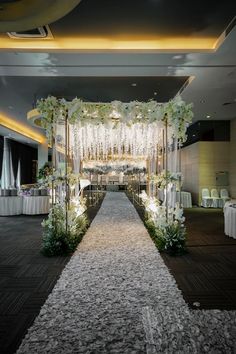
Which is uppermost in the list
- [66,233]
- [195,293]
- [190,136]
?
[190,136]

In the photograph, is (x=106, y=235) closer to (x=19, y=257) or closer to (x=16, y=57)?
(x=19, y=257)

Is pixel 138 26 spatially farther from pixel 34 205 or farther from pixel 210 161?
pixel 210 161

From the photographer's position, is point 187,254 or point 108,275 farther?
point 187,254

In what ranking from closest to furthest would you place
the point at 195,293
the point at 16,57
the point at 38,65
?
the point at 195,293 → the point at 16,57 → the point at 38,65

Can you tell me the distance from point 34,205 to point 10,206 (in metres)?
0.73

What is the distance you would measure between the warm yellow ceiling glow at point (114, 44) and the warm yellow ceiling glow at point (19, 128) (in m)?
6.70

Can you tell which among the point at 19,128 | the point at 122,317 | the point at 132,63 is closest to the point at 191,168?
the point at 132,63

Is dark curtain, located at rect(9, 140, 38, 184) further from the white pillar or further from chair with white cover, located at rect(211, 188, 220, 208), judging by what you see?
chair with white cover, located at rect(211, 188, 220, 208)

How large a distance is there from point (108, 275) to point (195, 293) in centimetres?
103

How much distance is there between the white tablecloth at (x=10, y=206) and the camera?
315 inches

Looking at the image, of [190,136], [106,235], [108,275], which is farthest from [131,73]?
[190,136]

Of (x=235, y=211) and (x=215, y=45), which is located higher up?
(x=215, y=45)

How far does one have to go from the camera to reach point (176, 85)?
6602 millimetres

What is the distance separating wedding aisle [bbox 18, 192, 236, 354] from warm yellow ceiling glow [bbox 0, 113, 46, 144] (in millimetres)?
9162
